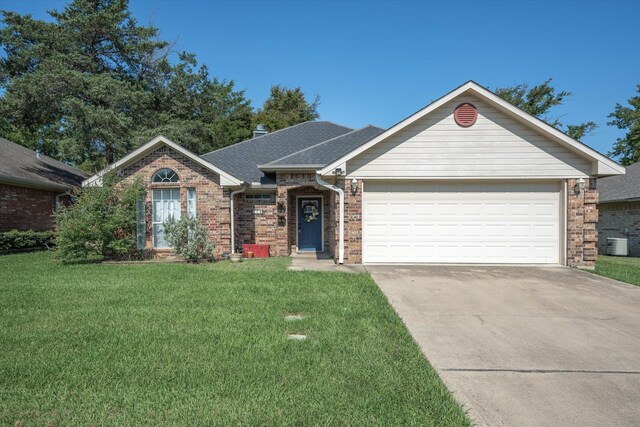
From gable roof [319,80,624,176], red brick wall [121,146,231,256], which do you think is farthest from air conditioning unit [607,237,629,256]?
red brick wall [121,146,231,256]

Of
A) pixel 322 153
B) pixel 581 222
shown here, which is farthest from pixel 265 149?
pixel 581 222

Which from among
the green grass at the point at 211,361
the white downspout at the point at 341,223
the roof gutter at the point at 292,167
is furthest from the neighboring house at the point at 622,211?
the green grass at the point at 211,361

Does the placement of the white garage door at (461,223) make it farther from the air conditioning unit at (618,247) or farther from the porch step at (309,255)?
the air conditioning unit at (618,247)

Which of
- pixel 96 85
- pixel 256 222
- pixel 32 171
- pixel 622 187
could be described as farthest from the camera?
pixel 96 85

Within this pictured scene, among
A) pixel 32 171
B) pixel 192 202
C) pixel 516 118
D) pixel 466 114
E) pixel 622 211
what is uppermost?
pixel 466 114

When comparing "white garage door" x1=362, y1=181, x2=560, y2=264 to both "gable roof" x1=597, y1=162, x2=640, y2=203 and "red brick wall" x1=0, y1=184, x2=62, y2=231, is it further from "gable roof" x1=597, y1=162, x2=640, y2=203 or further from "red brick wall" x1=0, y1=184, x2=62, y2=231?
"red brick wall" x1=0, y1=184, x2=62, y2=231

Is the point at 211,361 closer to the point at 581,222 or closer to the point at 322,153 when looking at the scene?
the point at 322,153

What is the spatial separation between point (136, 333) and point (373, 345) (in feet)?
9.99

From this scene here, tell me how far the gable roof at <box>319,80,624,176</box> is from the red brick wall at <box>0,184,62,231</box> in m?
13.9

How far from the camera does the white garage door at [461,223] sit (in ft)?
34.5

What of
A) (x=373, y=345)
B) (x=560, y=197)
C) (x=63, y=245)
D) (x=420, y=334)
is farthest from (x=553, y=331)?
(x=63, y=245)

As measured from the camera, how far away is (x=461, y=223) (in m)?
10.6

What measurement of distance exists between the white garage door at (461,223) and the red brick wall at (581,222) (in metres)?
0.33

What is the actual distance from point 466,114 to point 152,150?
10.2m
